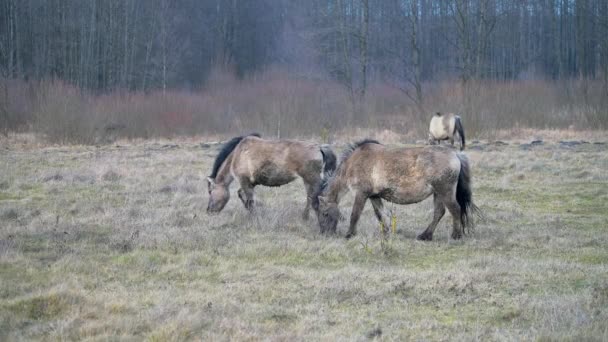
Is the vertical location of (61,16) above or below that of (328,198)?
above

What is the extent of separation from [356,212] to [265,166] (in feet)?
6.28

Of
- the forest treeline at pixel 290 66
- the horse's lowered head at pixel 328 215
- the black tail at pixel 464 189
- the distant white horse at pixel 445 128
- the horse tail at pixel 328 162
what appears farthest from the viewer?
the forest treeline at pixel 290 66

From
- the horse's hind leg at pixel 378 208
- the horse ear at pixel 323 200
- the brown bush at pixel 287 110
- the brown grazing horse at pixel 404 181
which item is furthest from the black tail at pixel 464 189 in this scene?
the brown bush at pixel 287 110

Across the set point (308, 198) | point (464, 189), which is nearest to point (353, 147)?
point (308, 198)

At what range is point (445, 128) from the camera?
2178 cm

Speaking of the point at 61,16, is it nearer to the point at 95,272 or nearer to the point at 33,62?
the point at 33,62

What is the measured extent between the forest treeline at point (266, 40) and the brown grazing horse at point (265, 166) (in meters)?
20.5

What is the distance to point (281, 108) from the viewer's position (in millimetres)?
27453

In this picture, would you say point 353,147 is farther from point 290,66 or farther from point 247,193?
point 290,66

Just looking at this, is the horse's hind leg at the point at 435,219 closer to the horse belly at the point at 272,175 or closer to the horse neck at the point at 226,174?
the horse belly at the point at 272,175

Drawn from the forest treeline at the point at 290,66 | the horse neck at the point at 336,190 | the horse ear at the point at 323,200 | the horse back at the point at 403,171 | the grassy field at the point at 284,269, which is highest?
the forest treeline at the point at 290,66

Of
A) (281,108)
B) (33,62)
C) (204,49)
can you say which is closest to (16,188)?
(281,108)

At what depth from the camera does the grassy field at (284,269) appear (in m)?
5.89

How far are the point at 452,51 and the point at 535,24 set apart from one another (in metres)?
8.99
